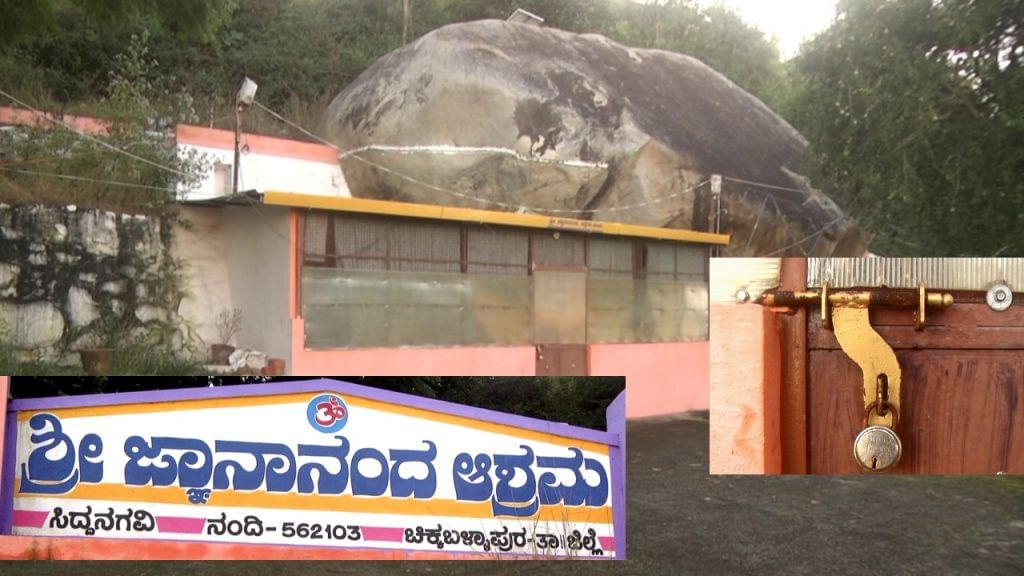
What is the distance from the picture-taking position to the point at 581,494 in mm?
3209

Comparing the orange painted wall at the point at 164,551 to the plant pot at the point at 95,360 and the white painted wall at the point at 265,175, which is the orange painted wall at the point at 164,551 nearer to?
the plant pot at the point at 95,360

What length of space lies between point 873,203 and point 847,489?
5.24 meters

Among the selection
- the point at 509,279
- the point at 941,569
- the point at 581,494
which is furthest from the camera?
the point at 509,279

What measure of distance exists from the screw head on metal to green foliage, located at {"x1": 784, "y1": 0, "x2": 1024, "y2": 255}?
251 inches

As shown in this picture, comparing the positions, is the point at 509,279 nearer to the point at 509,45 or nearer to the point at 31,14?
the point at 31,14

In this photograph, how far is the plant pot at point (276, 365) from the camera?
7.66m

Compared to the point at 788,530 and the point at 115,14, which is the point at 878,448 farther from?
the point at 115,14

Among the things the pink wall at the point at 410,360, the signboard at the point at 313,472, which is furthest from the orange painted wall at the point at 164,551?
the pink wall at the point at 410,360

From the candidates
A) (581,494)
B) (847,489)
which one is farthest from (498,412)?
(847,489)

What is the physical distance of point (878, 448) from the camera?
5.34ft

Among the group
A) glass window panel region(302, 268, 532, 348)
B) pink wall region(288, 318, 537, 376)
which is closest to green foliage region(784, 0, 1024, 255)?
glass window panel region(302, 268, 532, 348)

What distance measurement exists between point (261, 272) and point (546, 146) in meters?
6.18

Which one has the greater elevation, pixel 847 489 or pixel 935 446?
pixel 935 446

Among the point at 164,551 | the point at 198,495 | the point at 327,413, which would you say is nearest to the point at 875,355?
the point at 327,413
